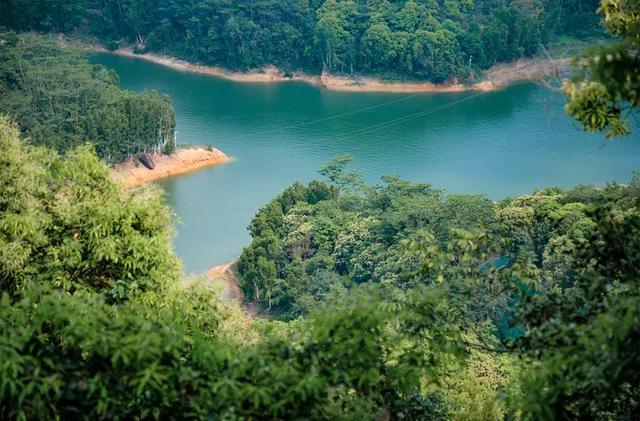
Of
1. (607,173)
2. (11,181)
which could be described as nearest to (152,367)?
(11,181)

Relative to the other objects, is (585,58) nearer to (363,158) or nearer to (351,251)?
(351,251)

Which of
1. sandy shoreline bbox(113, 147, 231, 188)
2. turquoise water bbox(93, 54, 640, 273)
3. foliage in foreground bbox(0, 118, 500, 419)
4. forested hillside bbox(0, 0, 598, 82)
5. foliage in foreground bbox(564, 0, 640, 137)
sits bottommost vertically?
sandy shoreline bbox(113, 147, 231, 188)

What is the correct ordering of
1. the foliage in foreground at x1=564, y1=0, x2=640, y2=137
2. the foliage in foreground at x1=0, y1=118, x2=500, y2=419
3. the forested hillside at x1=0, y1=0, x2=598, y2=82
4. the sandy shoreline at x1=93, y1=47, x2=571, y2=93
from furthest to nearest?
the forested hillside at x1=0, y1=0, x2=598, y2=82, the sandy shoreline at x1=93, y1=47, x2=571, y2=93, the foliage in foreground at x1=0, y1=118, x2=500, y2=419, the foliage in foreground at x1=564, y1=0, x2=640, y2=137

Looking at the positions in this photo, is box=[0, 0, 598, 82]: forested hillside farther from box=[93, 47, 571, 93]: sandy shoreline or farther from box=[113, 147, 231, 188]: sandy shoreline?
box=[113, 147, 231, 188]: sandy shoreline

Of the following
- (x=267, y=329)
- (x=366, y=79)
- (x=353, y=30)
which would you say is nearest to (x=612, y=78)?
(x=267, y=329)

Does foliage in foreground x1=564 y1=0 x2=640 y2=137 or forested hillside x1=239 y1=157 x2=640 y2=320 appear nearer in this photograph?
foliage in foreground x1=564 y1=0 x2=640 y2=137

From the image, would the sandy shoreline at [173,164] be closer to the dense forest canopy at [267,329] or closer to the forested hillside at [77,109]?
the forested hillside at [77,109]

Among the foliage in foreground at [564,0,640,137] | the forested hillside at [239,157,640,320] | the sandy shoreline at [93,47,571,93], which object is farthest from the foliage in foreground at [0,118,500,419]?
the sandy shoreline at [93,47,571,93]
